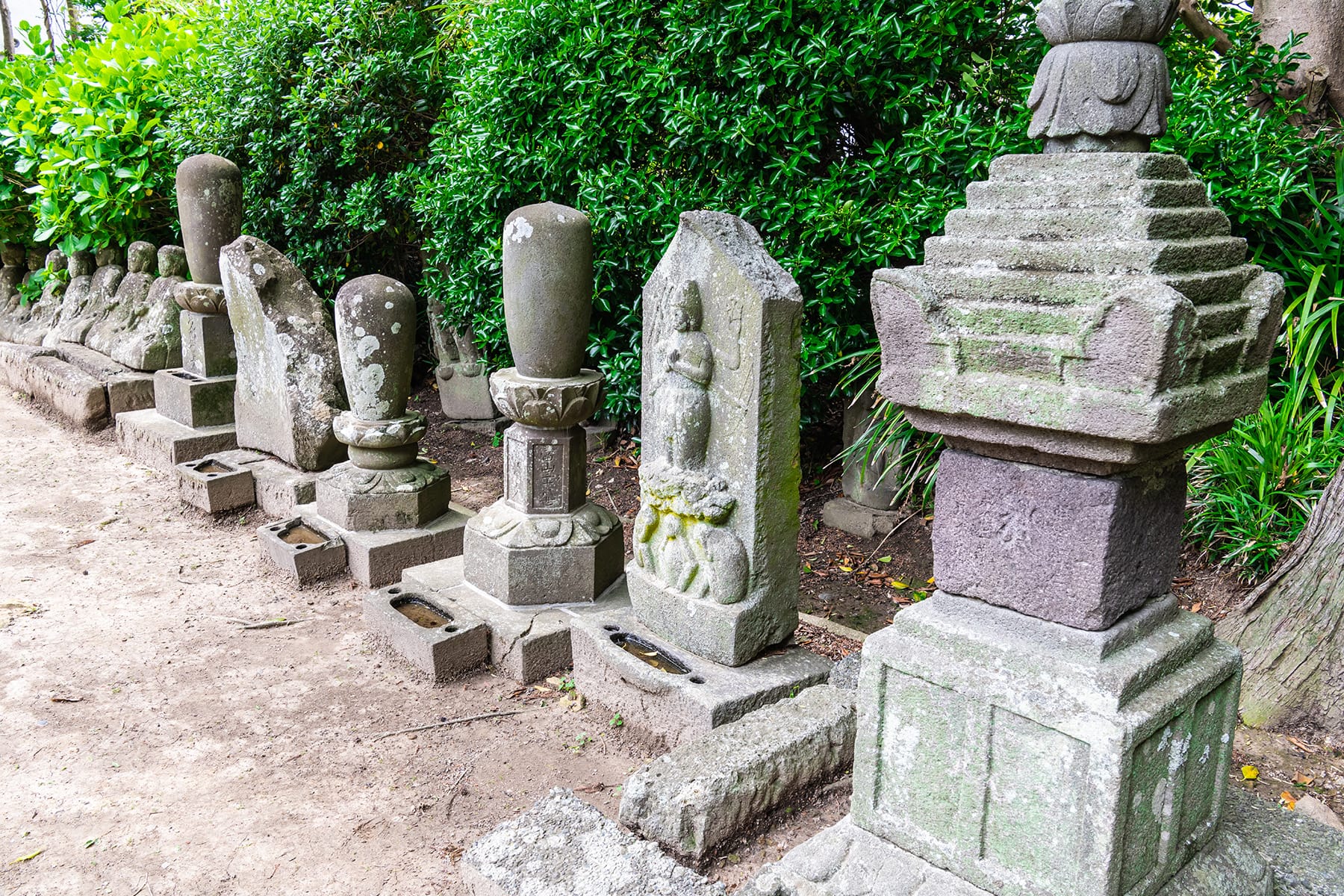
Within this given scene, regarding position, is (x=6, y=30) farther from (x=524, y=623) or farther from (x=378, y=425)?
(x=524, y=623)

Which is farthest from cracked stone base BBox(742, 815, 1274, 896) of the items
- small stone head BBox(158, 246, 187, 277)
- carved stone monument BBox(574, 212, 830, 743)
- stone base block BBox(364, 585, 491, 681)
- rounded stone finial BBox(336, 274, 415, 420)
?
small stone head BBox(158, 246, 187, 277)

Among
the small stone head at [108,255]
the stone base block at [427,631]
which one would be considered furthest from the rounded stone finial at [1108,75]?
the small stone head at [108,255]

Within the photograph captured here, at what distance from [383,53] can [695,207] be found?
9.85ft

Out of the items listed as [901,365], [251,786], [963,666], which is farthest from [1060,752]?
[251,786]

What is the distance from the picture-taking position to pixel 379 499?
4820mm

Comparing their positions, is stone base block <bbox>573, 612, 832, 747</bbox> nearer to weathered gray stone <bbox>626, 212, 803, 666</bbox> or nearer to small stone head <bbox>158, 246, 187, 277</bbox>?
weathered gray stone <bbox>626, 212, 803, 666</bbox>

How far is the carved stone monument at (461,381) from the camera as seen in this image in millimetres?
7262

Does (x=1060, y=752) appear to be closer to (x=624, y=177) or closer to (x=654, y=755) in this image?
(x=654, y=755)

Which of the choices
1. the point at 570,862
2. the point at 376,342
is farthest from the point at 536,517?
the point at 570,862

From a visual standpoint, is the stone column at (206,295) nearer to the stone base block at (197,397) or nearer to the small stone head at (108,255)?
the stone base block at (197,397)

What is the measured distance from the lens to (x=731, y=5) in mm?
4414

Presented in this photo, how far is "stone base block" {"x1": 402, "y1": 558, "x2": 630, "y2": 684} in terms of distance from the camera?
3895 millimetres

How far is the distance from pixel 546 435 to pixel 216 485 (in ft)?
8.13

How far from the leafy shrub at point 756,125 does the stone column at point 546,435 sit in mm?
979
